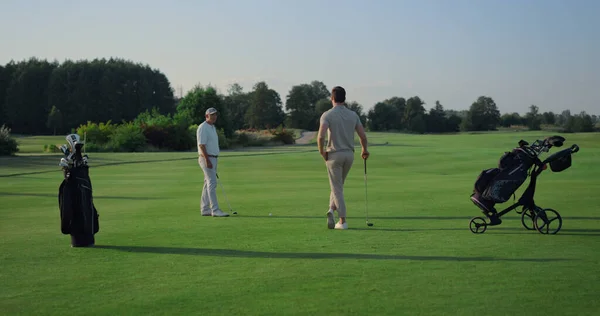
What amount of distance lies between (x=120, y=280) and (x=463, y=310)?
3.83 metres

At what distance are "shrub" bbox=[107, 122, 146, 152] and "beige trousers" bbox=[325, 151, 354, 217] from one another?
157 feet

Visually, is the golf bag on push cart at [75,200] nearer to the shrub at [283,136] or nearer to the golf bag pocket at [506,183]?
the golf bag pocket at [506,183]

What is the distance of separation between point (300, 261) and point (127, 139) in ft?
166

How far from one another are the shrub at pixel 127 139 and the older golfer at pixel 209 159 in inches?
1748

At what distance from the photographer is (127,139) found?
56.8 m

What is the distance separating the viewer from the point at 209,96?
74.9 meters

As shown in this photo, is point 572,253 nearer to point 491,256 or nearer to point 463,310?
A: point 491,256

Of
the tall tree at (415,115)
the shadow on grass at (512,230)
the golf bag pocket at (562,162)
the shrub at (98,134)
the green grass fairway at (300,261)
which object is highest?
the tall tree at (415,115)

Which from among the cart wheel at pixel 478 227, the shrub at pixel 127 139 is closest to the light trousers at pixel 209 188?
the cart wheel at pixel 478 227

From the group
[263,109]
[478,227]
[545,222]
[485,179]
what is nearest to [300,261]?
[478,227]

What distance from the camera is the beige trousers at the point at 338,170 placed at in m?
11.4

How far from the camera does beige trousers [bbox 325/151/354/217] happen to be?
11.4 m

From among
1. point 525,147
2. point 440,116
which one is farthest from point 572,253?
point 440,116

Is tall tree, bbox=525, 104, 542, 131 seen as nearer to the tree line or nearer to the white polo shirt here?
the tree line
